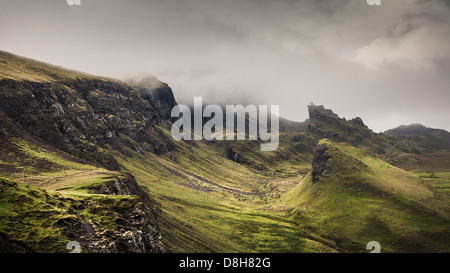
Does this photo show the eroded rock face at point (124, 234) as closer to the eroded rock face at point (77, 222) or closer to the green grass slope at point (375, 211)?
the eroded rock face at point (77, 222)

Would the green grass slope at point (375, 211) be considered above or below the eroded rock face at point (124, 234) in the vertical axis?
below

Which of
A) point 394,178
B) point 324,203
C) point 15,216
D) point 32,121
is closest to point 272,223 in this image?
point 324,203

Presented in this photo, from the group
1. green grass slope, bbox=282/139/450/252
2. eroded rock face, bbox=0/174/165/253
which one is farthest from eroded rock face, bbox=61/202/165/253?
green grass slope, bbox=282/139/450/252

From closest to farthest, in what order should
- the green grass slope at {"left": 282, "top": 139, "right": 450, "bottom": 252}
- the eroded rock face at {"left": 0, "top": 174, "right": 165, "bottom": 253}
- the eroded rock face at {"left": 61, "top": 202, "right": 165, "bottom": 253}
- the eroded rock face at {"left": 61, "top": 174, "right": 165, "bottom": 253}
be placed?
the eroded rock face at {"left": 0, "top": 174, "right": 165, "bottom": 253}, the eroded rock face at {"left": 61, "top": 202, "right": 165, "bottom": 253}, the eroded rock face at {"left": 61, "top": 174, "right": 165, "bottom": 253}, the green grass slope at {"left": 282, "top": 139, "right": 450, "bottom": 252}

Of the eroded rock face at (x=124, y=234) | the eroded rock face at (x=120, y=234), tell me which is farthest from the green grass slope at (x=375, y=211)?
the eroded rock face at (x=120, y=234)

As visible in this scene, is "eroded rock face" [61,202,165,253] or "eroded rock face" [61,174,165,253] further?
"eroded rock face" [61,174,165,253]

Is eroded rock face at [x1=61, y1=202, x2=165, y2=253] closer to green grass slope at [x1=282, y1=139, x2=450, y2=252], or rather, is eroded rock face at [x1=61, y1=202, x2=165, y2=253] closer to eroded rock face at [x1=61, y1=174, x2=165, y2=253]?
eroded rock face at [x1=61, y1=174, x2=165, y2=253]

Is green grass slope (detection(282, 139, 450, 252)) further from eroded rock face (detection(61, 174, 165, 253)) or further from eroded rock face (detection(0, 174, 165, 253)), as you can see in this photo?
eroded rock face (detection(0, 174, 165, 253))

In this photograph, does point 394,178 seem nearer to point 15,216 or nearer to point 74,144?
point 15,216

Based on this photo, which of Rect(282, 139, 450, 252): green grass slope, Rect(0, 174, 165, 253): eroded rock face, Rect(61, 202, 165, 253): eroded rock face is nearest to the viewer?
Rect(0, 174, 165, 253): eroded rock face

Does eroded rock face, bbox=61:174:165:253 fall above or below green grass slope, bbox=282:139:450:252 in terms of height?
above

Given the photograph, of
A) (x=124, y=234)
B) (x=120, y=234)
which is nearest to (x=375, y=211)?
(x=124, y=234)

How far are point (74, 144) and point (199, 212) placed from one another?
10914 cm

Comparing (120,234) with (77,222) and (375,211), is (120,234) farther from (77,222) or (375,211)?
(375,211)
